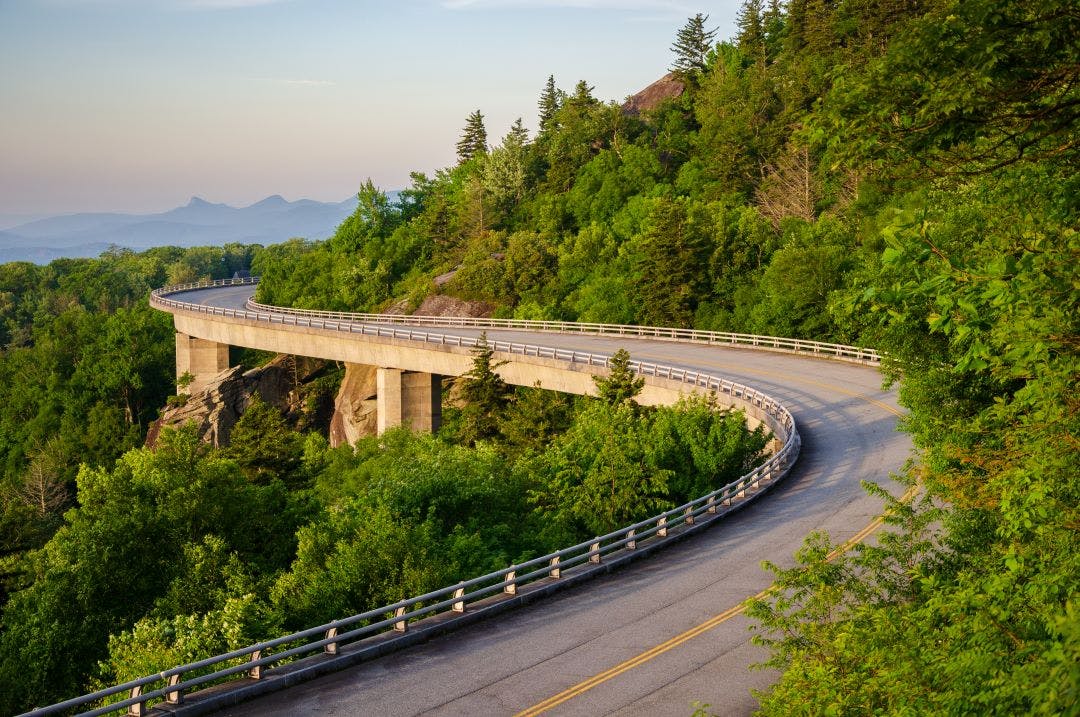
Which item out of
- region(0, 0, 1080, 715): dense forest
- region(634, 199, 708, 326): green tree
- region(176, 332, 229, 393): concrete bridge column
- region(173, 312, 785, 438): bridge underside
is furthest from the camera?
region(176, 332, 229, 393): concrete bridge column

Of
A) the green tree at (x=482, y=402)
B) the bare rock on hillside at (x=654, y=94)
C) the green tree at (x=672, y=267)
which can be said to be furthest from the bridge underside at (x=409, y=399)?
the bare rock on hillside at (x=654, y=94)

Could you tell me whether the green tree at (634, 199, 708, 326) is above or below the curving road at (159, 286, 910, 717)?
above

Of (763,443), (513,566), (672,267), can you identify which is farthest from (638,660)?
(672,267)

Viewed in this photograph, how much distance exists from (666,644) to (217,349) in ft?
258

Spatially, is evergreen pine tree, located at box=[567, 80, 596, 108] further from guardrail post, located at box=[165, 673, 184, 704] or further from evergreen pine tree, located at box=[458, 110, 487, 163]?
guardrail post, located at box=[165, 673, 184, 704]

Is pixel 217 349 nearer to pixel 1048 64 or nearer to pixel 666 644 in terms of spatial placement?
pixel 666 644

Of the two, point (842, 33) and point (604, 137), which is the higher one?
point (842, 33)

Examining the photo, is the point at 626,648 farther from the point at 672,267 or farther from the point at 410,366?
the point at 672,267

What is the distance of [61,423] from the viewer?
9956 centimetres

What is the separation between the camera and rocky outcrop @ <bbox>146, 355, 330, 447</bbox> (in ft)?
260

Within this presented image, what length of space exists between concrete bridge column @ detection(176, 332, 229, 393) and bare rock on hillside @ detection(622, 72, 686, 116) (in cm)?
6198

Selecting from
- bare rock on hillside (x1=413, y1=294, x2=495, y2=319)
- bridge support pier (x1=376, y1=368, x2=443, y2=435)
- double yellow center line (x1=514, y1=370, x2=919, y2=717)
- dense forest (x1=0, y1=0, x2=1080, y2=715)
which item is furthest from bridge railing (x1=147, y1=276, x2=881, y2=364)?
double yellow center line (x1=514, y1=370, x2=919, y2=717)

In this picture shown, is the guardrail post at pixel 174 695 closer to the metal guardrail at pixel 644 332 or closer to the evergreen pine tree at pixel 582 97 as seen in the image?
the metal guardrail at pixel 644 332

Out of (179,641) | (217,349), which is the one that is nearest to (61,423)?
(217,349)
